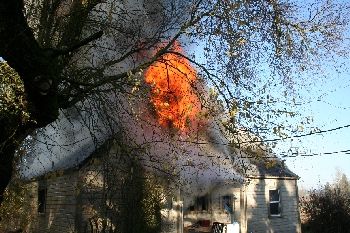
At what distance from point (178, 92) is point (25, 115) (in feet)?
22.3

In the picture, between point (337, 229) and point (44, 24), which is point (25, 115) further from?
point (337, 229)

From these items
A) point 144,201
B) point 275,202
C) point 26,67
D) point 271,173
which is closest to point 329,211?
point 275,202

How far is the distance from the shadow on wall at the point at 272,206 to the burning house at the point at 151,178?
0.06 meters

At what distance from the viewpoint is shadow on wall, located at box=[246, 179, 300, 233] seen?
70.8ft

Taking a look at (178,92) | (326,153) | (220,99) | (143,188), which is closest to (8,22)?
(220,99)

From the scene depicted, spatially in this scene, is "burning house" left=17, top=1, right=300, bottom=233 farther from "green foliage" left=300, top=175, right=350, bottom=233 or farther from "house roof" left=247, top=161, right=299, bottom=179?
"green foliage" left=300, top=175, right=350, bottom=233

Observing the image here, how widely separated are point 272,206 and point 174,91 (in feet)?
43.3

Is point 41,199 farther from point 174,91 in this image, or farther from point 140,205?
point 174,91

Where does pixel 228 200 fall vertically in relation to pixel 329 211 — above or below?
above

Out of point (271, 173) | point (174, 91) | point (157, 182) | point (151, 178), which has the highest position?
point (174, 91)

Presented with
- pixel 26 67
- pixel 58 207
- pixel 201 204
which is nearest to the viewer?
pixel 26 67

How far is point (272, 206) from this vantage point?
2281 centimetres

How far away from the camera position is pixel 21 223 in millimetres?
17078

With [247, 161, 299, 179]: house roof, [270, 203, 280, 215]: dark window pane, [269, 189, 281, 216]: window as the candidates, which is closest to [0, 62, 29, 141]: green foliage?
[247, 161, 299, 179]: house roof
